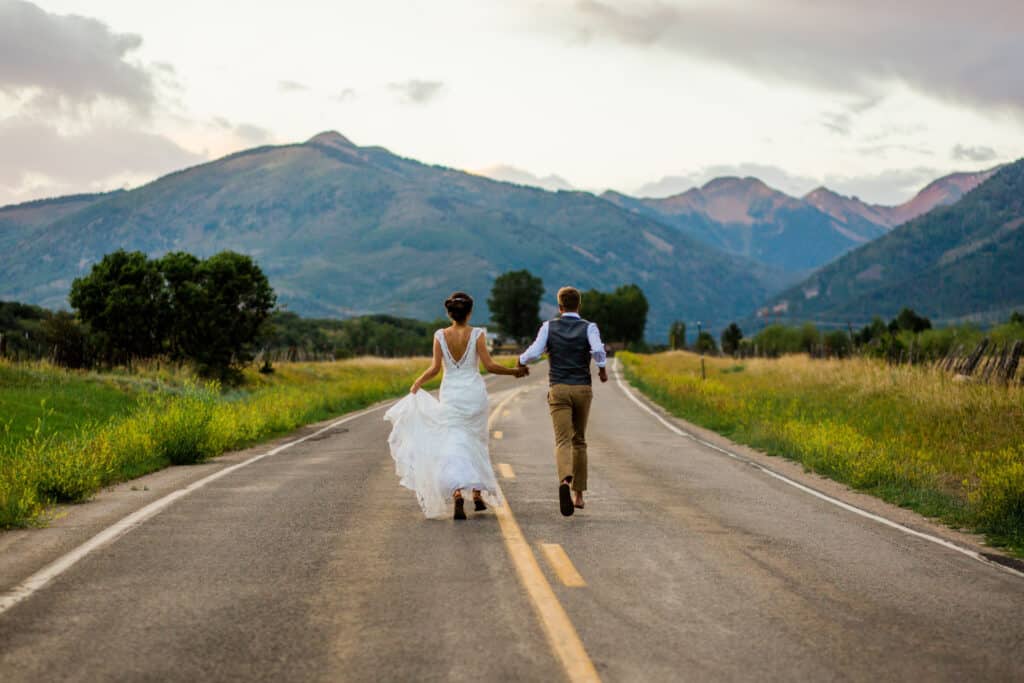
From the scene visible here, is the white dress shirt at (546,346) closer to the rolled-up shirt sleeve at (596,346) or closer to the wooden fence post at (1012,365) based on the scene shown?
the rolled-up shirt sleeve at (596,346)

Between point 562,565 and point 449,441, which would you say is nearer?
point 562,565

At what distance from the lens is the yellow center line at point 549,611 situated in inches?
203

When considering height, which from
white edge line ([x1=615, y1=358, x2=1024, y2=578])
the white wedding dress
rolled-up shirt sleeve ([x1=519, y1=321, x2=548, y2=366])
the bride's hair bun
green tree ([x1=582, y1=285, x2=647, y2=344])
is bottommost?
white edge line ([x1=615, y1=358, x2=1024, y2=578])

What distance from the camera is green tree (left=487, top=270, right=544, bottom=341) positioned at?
13350 cm

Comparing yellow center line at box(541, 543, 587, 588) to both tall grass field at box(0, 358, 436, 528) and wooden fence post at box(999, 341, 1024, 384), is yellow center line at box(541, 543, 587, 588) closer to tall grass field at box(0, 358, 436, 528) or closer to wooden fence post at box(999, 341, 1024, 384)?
tall grass field at box(0, 358, 436, 528)

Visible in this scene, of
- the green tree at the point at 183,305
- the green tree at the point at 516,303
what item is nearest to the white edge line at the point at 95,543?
the green tree at the point at 183,305

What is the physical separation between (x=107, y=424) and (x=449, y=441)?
11147mm

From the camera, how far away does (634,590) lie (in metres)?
6.88

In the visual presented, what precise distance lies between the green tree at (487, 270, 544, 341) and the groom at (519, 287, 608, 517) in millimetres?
121621

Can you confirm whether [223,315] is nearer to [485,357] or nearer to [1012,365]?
[1012,365]

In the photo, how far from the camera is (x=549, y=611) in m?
6.24

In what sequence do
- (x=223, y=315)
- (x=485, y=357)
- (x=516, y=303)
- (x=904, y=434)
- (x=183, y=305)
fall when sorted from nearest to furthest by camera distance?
(x=485, y=357), (x=904, y=434), (x=183, y=305), (x=223, y=315), (x=516, y=303)

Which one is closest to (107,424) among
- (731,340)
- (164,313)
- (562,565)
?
(562,565)

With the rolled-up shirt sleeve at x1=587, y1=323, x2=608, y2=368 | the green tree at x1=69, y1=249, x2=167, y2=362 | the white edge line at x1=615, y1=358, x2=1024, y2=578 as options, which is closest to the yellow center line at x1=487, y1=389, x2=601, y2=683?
the rolled-up shirt sleeve at x1=587, y1=323, x2=608, y2=368
